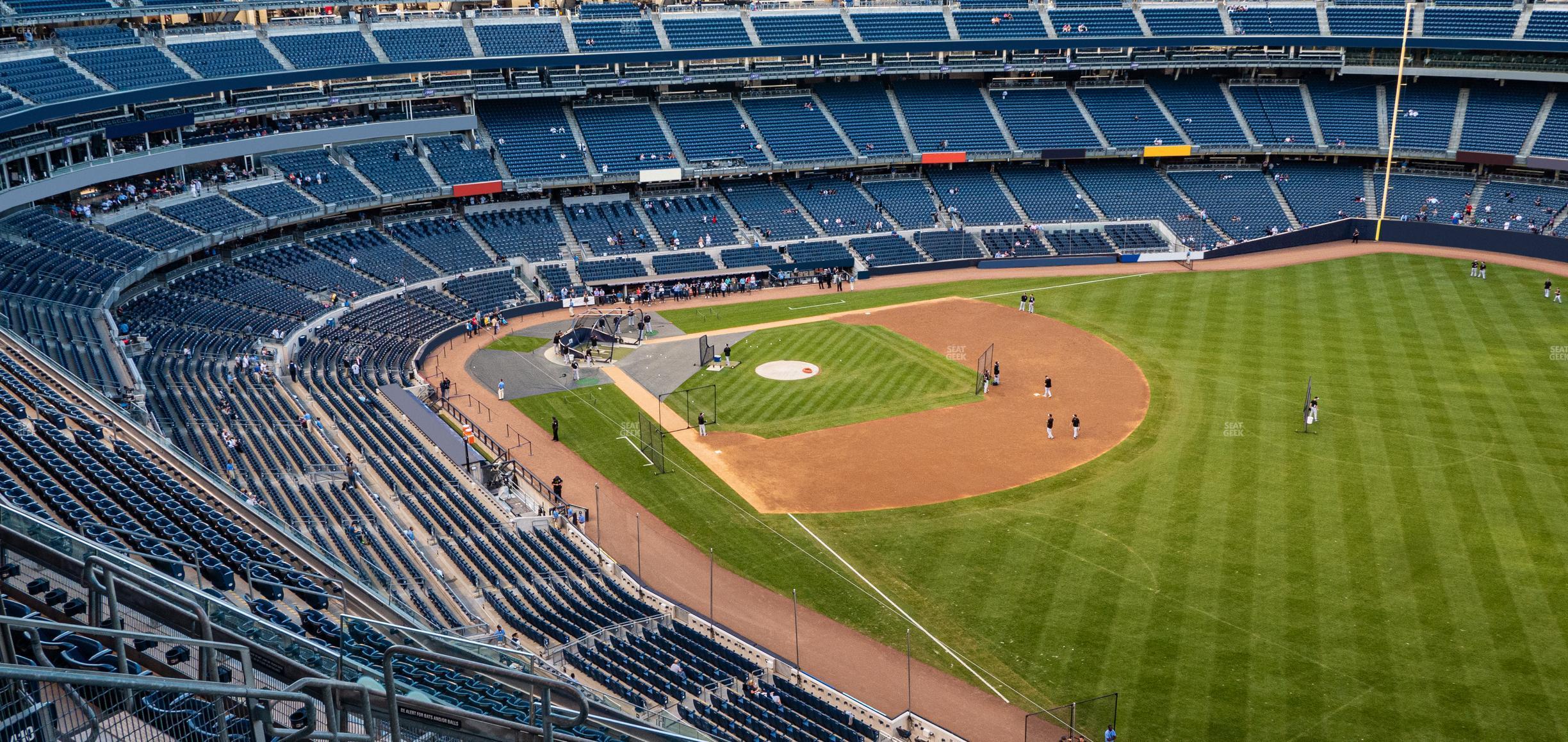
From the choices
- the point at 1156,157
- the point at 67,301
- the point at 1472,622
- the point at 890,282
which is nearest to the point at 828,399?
the point at 890,282

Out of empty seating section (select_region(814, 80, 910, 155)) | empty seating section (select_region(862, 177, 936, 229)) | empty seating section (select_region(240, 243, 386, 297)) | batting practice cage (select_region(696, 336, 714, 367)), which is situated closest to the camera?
batting practice cage (select_region(696, 336, 714, 367))

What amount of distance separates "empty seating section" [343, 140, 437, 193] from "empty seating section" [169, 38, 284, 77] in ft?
20.3

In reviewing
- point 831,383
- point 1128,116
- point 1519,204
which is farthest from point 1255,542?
point 1128,116

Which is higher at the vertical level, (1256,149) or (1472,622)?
(1256,149)

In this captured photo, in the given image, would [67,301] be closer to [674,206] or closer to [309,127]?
[309,127]

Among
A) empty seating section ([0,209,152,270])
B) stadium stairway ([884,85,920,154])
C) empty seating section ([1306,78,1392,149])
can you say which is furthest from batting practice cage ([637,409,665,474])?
empty seating section ([1306,78,1392,149])

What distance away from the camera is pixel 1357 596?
31594 millimetres

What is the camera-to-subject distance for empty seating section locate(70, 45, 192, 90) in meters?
54.8

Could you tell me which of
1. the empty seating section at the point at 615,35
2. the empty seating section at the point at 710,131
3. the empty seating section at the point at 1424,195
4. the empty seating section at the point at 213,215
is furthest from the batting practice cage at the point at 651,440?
the empty seating section at the point at 1424,195

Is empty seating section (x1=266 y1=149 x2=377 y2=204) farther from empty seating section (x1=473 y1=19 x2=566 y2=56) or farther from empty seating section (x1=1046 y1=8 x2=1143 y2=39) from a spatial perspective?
empty seating section (x1=1046 y1=8 x2=1143 y2=39)

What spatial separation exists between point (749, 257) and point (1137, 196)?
82.8ft

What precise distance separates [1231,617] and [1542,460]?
1658 cm

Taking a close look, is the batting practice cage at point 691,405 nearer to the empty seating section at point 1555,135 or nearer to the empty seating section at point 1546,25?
the empty seating section at point 1555,135

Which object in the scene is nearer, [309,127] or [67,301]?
[67,301]
